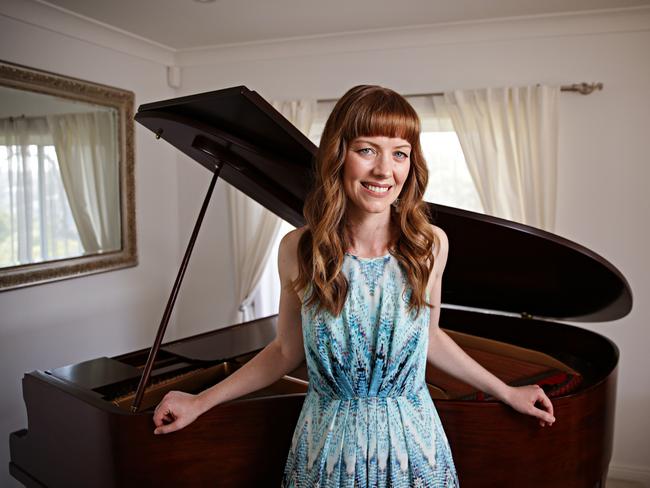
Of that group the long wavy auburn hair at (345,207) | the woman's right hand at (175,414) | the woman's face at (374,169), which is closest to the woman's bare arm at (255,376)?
the woman's right hand at (175,414)

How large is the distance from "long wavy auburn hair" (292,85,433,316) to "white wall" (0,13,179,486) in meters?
2.32

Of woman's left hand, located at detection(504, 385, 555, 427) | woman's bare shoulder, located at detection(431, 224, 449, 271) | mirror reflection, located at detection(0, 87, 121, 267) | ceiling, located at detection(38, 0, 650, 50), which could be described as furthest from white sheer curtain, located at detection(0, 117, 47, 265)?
woman's left hand, located at detection(504, 385, 555, 427)

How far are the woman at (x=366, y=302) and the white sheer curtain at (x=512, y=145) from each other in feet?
6.76

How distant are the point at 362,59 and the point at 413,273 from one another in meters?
2.61

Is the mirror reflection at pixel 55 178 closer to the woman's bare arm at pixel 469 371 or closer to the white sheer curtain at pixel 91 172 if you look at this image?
the white sheer curtain at pixel 91 172

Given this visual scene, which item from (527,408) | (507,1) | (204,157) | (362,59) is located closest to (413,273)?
(527,408)

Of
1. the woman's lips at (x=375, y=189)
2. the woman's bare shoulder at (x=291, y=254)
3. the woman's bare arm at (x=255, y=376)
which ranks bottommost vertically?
the woman's bare arm at (x=255, y=376)

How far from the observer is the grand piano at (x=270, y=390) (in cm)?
145

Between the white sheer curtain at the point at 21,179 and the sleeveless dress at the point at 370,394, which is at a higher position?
the white sheer curtain at the point at 21,179

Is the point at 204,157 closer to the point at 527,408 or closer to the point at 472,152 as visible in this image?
the point at 527,408

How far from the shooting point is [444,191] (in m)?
3.56

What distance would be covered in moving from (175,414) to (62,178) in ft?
7.37

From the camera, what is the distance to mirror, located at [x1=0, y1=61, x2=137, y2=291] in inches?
115

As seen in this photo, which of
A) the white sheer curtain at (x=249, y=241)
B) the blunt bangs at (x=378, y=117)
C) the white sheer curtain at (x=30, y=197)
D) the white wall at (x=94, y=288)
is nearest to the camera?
the blunt bangs at (x=378, y=117)
